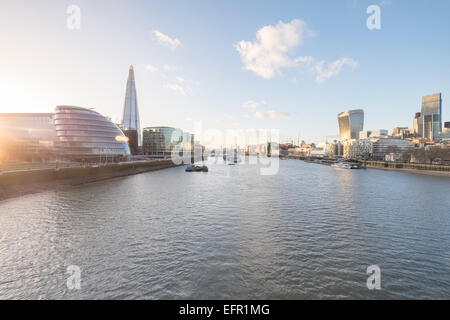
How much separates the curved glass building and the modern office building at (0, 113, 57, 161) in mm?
7498

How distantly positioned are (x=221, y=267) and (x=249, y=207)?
45.0ft

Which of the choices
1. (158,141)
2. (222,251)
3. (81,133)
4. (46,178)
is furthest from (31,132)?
(222,251)

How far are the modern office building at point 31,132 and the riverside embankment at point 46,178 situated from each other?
3888cm

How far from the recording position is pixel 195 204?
2592 cm

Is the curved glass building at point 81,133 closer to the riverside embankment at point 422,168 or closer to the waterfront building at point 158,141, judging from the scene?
the waterfront building at point 158,141

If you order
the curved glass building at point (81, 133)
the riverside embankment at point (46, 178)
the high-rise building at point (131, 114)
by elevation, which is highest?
the high-rise building at point (131, 114)

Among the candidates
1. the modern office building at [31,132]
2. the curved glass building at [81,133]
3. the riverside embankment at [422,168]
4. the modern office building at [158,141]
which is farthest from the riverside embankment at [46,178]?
the modern office building at [158,141]

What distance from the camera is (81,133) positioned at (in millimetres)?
88000

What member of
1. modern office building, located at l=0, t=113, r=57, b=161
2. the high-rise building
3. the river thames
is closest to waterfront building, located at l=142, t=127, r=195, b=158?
the high-rise building

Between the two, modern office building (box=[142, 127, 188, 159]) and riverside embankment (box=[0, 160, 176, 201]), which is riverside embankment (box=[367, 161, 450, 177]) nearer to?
riverside embankment (box=[0, 160, 176, 201])

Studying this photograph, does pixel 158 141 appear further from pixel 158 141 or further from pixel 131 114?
pixel 131 114

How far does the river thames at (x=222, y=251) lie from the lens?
9.34 m

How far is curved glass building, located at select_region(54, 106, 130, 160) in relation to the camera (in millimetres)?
86938
